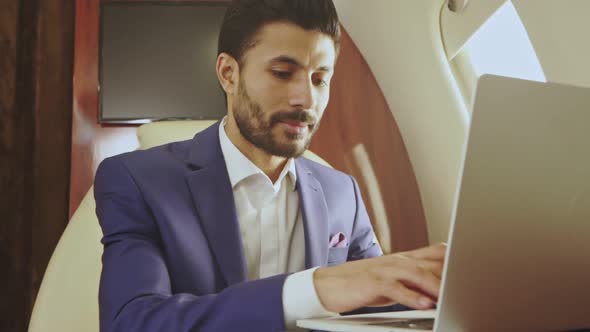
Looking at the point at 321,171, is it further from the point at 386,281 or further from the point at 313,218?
the point at 386,281

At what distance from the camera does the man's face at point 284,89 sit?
4.33 ft

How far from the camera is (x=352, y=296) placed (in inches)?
28.7

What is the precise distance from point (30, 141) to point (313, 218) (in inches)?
50.5

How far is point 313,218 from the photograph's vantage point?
138 centimetres

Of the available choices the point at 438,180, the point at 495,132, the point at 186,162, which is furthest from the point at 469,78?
the point at 495,132

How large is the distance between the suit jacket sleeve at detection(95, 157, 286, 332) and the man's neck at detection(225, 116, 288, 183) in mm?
256

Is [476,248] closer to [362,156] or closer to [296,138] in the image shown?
[296,138]

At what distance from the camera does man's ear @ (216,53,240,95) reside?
143 centimetres

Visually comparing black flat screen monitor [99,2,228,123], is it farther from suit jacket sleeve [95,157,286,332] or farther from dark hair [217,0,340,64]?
suit jacket sleeve [95,157,286,332]

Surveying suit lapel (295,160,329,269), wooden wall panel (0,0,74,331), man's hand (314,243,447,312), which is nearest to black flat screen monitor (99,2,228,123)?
wooden wall panel (0,0,74,331)

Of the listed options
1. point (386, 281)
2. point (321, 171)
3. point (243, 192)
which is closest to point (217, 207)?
point (243, 192)

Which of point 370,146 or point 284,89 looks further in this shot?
point 370,146

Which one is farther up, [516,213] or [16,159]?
[16,159]

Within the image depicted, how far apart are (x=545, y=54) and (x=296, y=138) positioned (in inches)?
19.8
